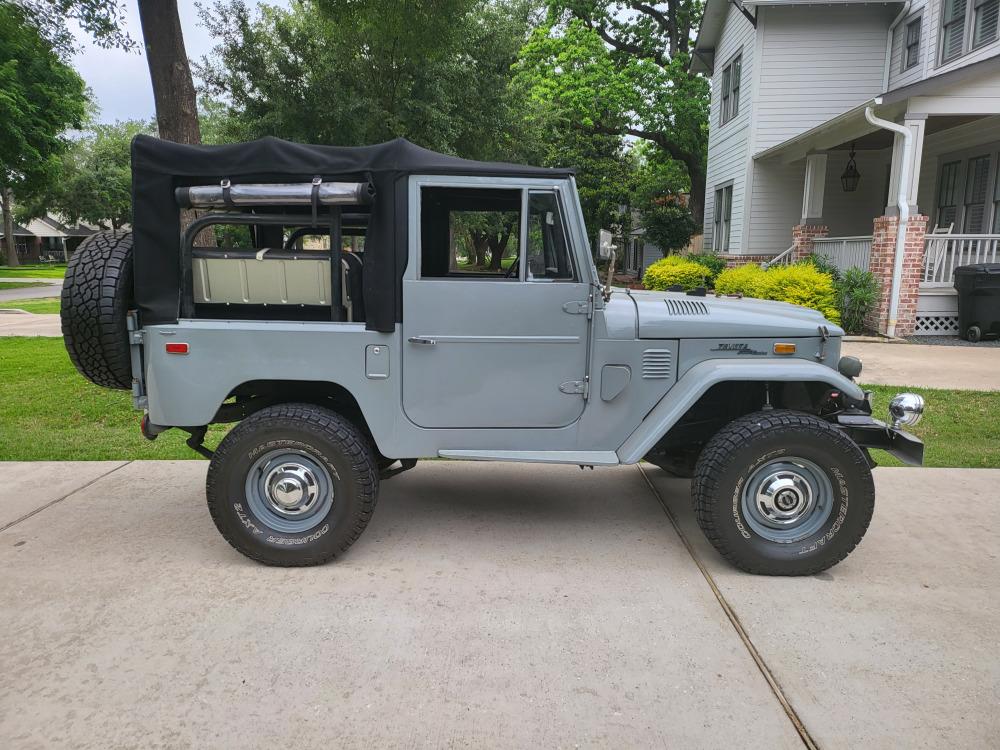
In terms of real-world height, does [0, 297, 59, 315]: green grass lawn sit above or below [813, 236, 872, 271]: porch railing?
below

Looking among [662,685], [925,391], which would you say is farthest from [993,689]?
[925,391]

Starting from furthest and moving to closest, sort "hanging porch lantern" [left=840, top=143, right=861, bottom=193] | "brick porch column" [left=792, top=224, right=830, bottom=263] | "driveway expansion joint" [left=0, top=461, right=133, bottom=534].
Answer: "hanging porch lantern" [left=840, top=143, right=861, bottom=193] < "brick porch column" [left=792, top=224, right=830, bottom=263] < "driveway expansion joint" [left=0, top=461, right=133, bottom=534]

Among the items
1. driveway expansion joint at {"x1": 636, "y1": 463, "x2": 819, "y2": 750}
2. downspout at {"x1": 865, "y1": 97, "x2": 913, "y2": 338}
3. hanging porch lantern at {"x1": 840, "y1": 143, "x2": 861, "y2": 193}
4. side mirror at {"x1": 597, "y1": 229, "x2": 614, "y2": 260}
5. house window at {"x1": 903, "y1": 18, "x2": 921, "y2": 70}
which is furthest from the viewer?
hanging porch lantern at {"x1": 840, "y1": 143, "x2": 861, "y2": 193}

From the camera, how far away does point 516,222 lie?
382cm

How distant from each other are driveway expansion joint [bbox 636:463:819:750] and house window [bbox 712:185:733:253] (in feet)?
53.5

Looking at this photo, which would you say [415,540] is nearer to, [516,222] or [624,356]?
[624,356]

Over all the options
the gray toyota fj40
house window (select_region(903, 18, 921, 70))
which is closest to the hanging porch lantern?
house window (select_region(903, 18, 921, 70))

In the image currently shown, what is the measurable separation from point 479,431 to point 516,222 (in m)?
1.13

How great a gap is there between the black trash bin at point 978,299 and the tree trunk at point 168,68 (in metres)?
11.2

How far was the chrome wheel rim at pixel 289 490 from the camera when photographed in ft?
12.2

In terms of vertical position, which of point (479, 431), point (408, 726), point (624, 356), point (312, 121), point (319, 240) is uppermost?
point (312, 121)

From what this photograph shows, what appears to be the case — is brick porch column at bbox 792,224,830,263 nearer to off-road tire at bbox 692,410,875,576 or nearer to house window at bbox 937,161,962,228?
house window at bbox 937,161,962,228

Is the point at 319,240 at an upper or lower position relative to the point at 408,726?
upper

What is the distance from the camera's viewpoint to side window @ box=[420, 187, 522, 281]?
12.5 feet
